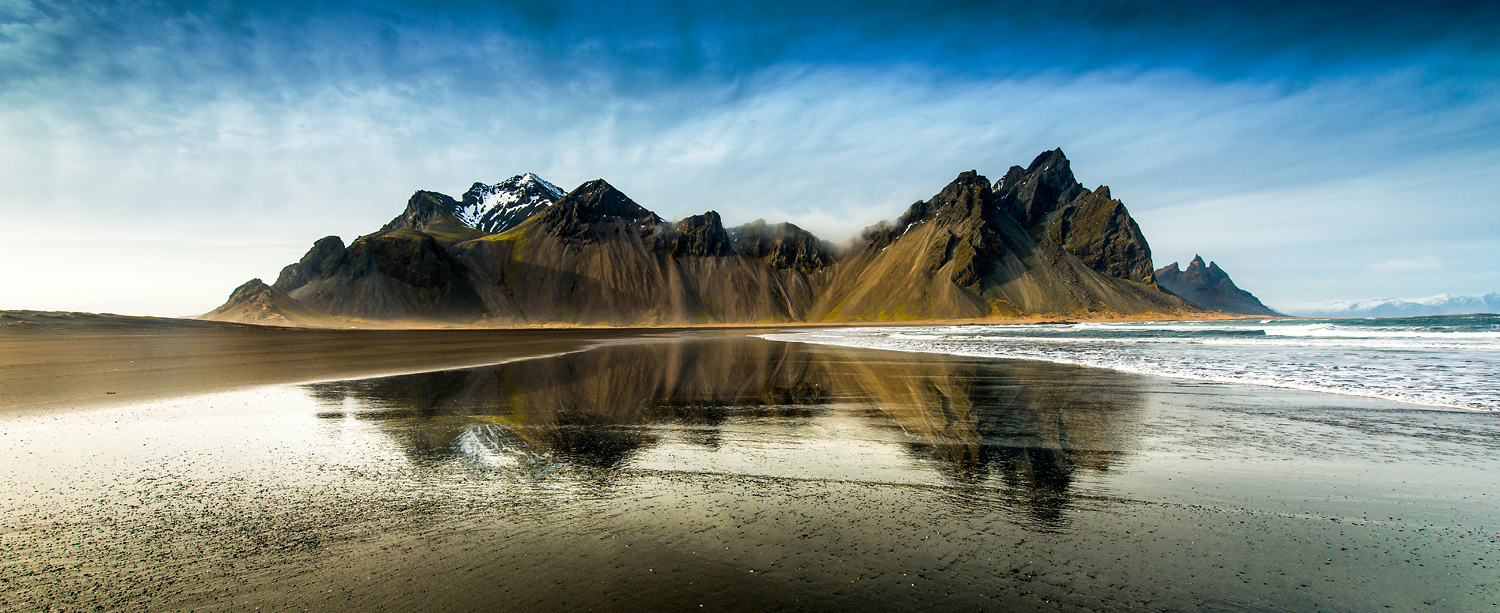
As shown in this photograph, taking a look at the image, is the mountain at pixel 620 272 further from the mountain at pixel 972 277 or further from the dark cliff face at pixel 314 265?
the dark cliff face at pixel 314 265

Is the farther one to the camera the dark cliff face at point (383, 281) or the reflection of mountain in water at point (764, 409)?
the dark cliff face at point (383, 281)

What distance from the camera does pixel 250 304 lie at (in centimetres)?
12200

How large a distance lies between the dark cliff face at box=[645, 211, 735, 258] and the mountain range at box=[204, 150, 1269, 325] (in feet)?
1.58

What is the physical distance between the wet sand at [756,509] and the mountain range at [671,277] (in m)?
143

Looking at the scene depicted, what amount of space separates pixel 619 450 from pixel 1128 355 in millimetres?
27475

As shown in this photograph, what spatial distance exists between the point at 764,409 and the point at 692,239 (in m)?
178

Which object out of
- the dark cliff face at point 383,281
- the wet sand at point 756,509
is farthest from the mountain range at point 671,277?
the wet sand at point 756,509

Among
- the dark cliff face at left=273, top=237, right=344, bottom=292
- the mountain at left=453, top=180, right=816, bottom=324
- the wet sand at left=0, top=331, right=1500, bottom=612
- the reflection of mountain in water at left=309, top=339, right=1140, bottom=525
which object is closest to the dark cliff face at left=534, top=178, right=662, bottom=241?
the mountain at left=453, top=180, right=816, bottom=324

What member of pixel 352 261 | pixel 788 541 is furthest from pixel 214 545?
pixel 352 261

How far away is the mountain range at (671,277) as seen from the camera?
458 feet

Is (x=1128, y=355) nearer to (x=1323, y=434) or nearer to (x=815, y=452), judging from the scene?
(x=1323, y=434)

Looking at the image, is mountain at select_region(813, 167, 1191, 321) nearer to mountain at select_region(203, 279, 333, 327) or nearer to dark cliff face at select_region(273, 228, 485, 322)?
dark cliff face at select_region(273, 228, 485, 322)

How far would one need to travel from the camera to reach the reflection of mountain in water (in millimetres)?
8508

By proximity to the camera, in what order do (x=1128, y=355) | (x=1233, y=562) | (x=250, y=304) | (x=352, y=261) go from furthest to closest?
1. (x=352, y=261)
2. (x=250, y=304)
3. (x=1128, y=355)
4. (x=1233, y=562)
